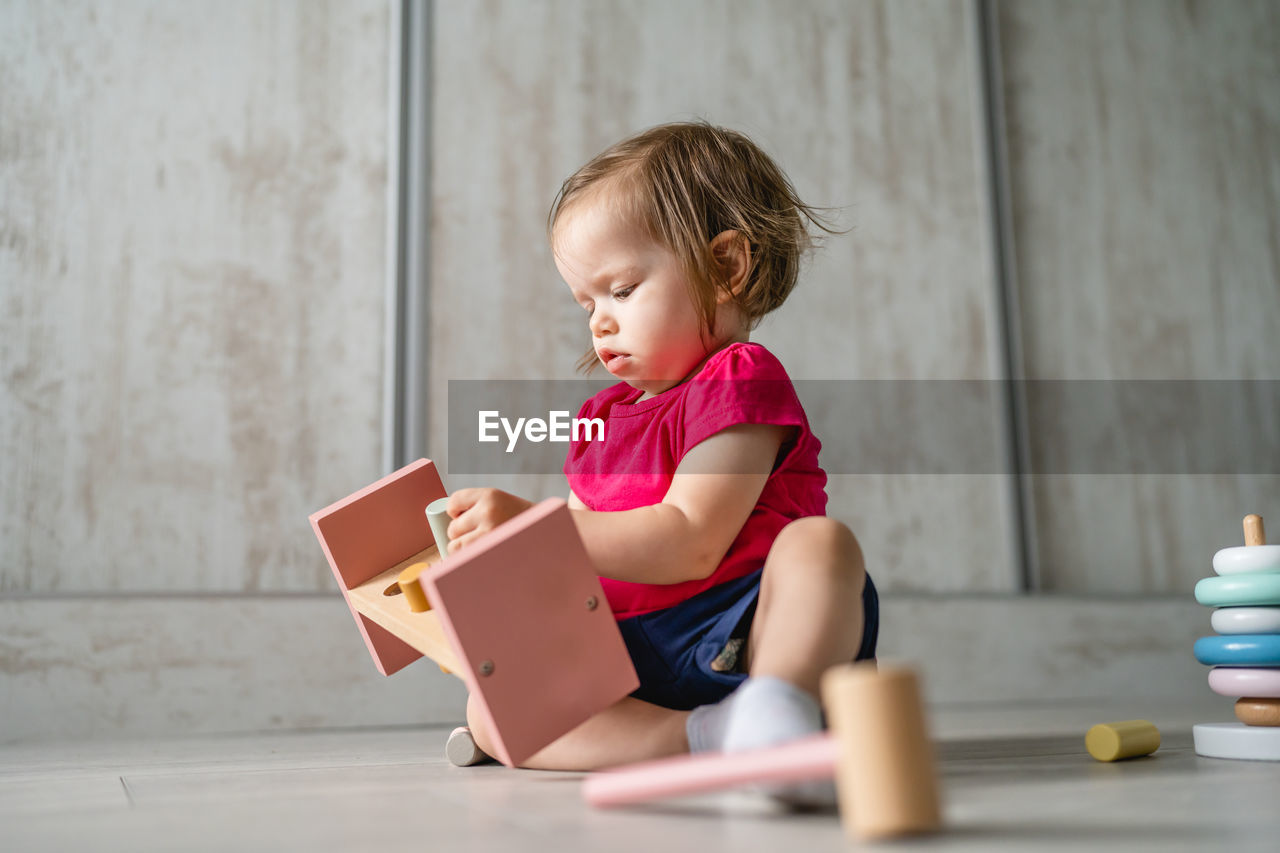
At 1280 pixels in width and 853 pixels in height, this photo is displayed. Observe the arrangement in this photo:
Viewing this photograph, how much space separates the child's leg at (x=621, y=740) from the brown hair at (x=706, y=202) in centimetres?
33

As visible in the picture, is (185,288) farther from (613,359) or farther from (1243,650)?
(1243,650)

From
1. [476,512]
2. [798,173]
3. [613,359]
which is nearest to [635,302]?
[613,359]

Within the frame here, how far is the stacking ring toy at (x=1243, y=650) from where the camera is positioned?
0.77 m

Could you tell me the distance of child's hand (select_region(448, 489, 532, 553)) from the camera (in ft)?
2.18

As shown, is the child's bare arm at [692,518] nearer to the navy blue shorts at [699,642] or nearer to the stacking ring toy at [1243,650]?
the navy blue shorts at [699,642]

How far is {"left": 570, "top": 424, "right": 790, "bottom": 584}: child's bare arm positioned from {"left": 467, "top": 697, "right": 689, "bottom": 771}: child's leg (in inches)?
4.4

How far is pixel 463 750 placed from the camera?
86 cm

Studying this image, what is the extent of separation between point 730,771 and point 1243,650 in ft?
1.84

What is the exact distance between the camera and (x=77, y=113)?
1483mm

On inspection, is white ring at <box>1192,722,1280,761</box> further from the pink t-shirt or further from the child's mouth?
the child's mouth

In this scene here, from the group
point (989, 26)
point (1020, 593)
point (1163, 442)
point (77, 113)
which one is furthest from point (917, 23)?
point (77, 113)

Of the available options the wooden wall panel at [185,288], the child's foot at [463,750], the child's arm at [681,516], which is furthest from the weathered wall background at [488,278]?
the child's arm at [681,516]

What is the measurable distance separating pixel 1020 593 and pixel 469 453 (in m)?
1.02

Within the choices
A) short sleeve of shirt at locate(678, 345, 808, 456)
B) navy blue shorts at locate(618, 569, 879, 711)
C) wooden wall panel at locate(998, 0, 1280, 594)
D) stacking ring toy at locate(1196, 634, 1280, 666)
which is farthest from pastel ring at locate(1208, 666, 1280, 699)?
wooden wall panel at locate(998, 0, 1280, 594)
